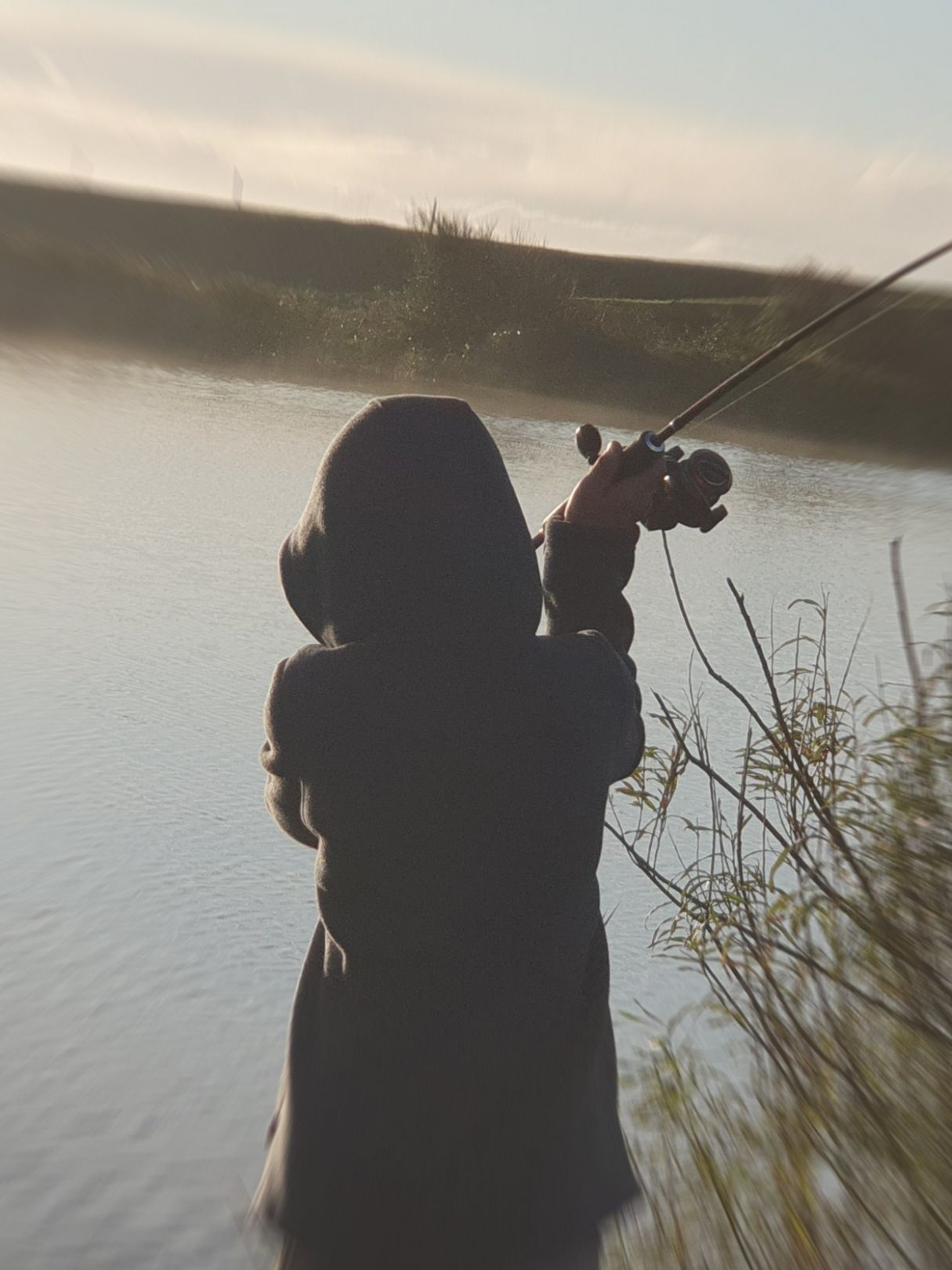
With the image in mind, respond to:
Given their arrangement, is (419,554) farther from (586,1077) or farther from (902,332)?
(902,332)

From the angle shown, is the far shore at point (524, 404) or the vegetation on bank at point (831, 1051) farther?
the far shore at point (524, 404)

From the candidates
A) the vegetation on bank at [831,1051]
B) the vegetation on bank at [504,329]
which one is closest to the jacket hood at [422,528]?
the vegetation on bank at [831,1051]

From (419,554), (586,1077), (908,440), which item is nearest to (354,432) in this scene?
(419,554)

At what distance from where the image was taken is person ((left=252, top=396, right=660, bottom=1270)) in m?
0.95

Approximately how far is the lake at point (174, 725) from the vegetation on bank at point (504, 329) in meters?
0.41

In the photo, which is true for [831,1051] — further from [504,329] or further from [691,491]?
[504,329]

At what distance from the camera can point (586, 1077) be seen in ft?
3.58

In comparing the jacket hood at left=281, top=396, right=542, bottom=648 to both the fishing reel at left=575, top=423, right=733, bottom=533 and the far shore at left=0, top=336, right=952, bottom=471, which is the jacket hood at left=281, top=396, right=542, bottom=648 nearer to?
the fishing reel at left=575, top=423, right=733, bottom=533

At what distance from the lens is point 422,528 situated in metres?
0.95

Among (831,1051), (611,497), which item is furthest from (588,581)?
(831,1051)

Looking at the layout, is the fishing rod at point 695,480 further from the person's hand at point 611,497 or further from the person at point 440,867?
the person at point 440,867

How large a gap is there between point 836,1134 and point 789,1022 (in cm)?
24

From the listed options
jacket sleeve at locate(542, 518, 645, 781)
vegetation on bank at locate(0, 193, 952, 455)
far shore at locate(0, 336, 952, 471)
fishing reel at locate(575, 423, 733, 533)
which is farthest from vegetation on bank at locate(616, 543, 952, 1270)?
far shore at locate(0, 336, 952, 471)

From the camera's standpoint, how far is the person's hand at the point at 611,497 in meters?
1.18
